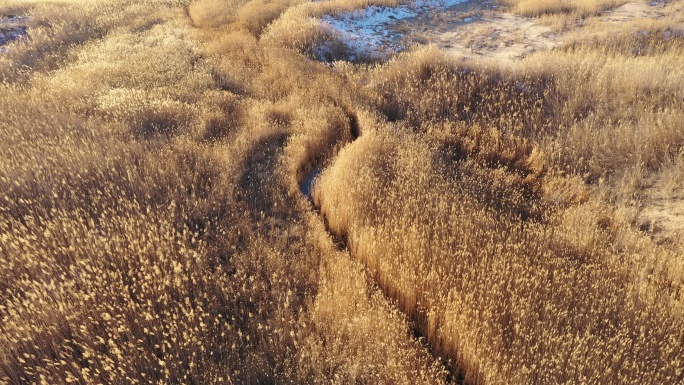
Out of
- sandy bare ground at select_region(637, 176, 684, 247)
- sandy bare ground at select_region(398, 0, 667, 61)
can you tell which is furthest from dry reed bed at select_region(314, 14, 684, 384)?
sandy bare ground at select_region(398, 0, 667, 61)

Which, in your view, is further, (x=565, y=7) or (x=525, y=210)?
(x=565, y=7)

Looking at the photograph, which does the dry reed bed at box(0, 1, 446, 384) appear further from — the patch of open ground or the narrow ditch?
the patch of open ground

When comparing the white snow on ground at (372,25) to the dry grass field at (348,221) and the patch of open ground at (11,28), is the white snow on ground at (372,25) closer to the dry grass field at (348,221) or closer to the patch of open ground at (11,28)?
the dry grass field at (348,221)

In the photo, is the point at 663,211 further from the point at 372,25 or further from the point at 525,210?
the point at 372,25

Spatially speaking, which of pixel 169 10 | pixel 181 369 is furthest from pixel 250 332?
pixel 169 10

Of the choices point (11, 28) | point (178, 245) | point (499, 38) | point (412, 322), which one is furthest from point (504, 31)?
point (11, 28)

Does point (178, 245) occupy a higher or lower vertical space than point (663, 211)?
higher
